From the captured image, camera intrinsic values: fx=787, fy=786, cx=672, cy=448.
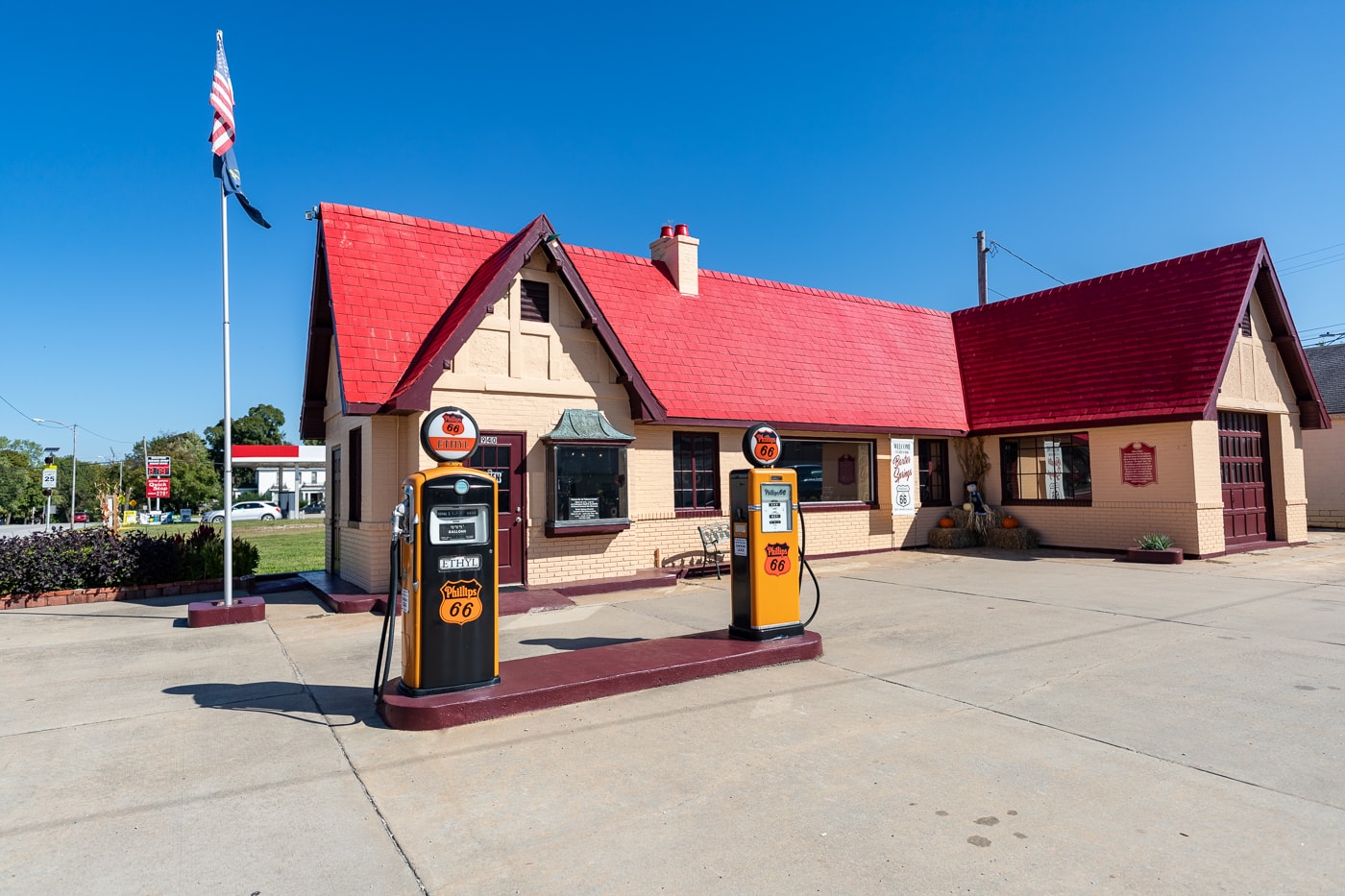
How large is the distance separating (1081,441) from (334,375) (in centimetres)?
1490

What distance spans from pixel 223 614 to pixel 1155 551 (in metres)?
15.1

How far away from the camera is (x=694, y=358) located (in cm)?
1534

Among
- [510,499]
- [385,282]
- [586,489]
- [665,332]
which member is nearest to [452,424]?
[510,499]

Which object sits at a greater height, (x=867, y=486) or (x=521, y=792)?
(x=867, y=486)

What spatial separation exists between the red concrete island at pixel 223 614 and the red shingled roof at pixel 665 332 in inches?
111

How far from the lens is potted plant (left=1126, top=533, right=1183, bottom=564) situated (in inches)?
558

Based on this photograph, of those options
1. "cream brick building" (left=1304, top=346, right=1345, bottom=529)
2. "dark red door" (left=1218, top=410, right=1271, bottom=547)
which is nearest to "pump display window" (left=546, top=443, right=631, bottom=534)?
"dark red door" (left=1218, top=410, right=1271, bottom=547)

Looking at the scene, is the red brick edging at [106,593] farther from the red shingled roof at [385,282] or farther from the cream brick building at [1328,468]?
the cream brick building at [1328,468]

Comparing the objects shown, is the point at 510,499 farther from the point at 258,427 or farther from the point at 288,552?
the point at 258,427

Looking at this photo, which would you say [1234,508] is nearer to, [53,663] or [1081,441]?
[1081,441]

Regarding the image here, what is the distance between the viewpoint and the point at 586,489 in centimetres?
1227

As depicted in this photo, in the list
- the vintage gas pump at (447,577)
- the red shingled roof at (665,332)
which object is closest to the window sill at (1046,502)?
the red shingled roof at (665,332)

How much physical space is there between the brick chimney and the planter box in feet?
32.7

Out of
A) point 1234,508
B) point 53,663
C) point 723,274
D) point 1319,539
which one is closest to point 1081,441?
point 1234,508
